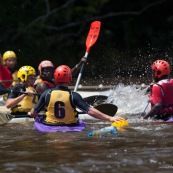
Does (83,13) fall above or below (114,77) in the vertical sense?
above

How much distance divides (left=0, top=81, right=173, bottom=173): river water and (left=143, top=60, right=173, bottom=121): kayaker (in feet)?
0.66

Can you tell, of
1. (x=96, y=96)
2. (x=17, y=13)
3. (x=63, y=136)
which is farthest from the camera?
(x=17, y=13)

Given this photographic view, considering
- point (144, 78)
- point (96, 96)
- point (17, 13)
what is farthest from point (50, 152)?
point (17, 13)

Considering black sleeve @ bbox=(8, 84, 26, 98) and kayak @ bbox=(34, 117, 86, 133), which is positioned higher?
black sleeve @ bbox=(8, 84, 26, 98)

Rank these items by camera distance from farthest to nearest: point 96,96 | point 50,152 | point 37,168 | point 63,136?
point 96,96 < point 63,136 < point 50,152 < point 37,168

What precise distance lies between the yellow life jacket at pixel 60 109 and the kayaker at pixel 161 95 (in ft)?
4.29

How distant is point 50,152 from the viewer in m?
8.09

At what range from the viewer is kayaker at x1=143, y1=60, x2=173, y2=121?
1006cm

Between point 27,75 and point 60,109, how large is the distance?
1768 millimetres

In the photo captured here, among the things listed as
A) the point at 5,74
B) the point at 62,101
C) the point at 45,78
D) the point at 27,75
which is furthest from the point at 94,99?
the point at 62,101

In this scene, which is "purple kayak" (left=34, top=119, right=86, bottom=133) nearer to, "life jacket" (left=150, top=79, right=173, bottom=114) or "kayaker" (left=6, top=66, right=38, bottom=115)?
"kayaker" (left=6, top=66, right=38, bottom=115)

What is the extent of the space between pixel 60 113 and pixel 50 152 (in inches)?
44.9

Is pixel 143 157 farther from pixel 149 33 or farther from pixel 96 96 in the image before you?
pixel 149 33

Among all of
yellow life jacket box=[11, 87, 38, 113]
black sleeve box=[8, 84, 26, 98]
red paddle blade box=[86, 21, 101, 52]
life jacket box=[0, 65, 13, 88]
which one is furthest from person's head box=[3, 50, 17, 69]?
black sleeve box=[8, 84, 26, 98]
